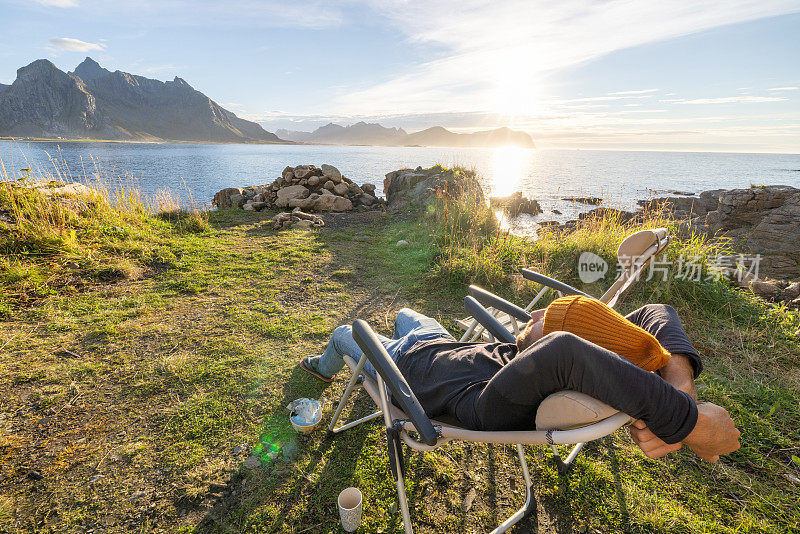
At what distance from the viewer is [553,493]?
2.30m

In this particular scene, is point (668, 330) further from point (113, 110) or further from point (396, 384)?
point (113, 110)

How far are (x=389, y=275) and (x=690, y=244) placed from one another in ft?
16.2

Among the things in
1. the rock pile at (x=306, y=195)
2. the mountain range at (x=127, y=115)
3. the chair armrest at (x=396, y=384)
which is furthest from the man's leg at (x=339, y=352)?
the mountain range at (x=127, y=115)

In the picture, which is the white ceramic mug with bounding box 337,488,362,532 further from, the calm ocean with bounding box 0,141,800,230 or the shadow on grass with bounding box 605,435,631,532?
the calm ocean with bounding box 0,141,800,230

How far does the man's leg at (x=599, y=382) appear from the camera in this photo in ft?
4.30

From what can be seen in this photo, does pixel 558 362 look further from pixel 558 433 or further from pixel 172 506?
pixel 172 506

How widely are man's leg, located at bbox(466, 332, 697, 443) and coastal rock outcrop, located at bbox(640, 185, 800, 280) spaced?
1066cm

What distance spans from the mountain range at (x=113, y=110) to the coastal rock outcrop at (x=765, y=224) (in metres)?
167

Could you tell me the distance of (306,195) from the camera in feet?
39.2

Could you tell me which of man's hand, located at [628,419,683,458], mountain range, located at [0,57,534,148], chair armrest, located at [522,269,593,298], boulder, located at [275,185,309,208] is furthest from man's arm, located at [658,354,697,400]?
mountain range, located at [0,57,534,148]

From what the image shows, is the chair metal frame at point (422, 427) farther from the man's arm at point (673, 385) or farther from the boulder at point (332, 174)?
the boulder at point (332, 174)
